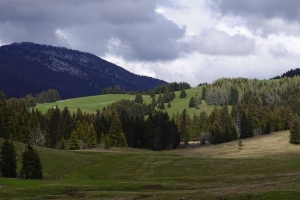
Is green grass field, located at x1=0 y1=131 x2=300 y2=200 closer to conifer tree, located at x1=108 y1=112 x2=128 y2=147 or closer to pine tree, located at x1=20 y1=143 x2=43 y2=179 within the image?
pine tree, located at x1=20 y1=143 x2=43 y2=179

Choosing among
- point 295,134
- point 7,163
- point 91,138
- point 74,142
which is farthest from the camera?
point 91,138

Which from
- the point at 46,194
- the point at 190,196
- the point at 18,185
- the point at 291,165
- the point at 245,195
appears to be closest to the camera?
the point at 245,195

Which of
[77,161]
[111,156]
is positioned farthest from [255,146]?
[77,161]

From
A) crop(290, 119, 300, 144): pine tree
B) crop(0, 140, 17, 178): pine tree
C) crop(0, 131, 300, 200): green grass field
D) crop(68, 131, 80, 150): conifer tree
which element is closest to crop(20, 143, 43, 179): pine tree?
crop(0, 140, 17, 178): pine tree

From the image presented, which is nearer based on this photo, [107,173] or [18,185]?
[18,185]

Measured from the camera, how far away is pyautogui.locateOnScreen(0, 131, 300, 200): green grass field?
148 ft

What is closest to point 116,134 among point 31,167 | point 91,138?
point 91,138

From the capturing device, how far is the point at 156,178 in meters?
75.6

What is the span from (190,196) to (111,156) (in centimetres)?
7255

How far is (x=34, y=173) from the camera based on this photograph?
267ft

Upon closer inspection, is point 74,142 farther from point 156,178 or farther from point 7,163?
point 156,178

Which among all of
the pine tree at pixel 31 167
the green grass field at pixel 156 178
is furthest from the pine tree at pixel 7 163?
the green grass field at pixel 156 178

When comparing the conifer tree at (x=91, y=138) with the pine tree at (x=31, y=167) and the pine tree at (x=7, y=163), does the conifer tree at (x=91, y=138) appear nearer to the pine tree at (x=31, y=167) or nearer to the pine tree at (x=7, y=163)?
the pine tree at (x=7, y=163)

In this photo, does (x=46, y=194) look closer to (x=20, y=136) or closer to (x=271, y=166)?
(x=271, y=166)
